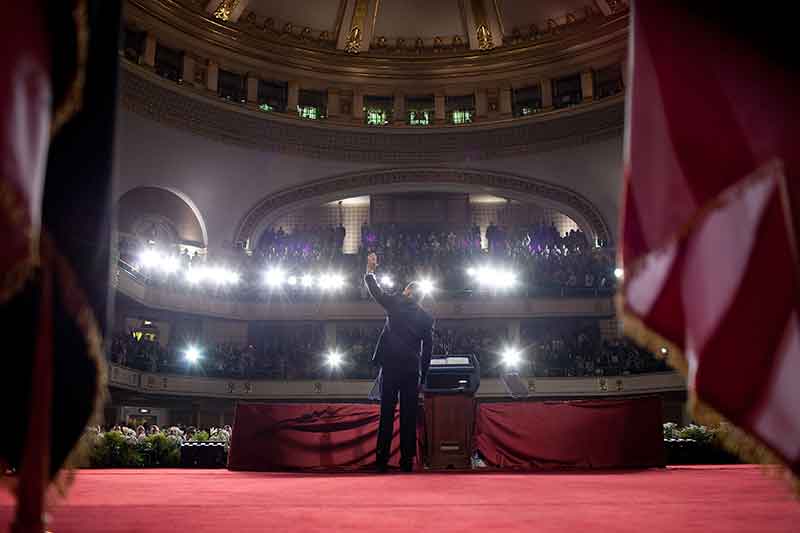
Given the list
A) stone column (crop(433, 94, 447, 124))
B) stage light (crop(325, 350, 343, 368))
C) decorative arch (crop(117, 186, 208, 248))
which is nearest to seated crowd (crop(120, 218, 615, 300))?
decorative arch (crop(117, 186, 208, 248))

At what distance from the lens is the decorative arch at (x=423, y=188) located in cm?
2259

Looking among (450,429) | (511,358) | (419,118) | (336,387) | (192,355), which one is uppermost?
(419,118)

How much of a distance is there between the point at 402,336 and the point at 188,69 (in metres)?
18.5

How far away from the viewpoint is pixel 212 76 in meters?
21.7

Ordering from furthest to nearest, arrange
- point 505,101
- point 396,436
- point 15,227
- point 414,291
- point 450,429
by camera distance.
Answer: point 505,101
point 396,436
point 450,429
point 414,291
point 15,227

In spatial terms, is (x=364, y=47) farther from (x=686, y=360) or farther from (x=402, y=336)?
(x=686, y=360)

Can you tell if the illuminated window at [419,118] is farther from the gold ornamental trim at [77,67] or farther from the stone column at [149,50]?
the gold ornamental trim at [77,67]

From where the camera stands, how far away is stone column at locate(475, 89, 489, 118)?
2338 centimetres

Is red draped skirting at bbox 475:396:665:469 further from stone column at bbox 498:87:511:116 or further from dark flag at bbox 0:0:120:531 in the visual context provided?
stone column at bbox 498:87:511:116

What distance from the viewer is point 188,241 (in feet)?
71.7

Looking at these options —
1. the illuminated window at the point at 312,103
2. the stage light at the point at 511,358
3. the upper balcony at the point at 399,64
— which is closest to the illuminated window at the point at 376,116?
the upper balcony at the point at 399,64

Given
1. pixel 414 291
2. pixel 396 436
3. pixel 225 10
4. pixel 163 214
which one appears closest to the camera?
pixel 414 291

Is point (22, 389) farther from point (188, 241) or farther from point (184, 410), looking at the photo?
point (184, 410)

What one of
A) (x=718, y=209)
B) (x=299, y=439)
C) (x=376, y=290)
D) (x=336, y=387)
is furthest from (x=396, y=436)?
(x=336, y=387)
